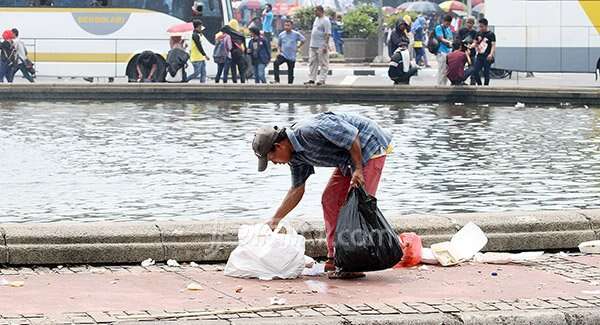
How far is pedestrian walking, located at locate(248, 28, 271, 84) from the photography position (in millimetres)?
30491

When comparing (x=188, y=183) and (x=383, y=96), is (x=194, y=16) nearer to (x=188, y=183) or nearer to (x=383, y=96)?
(x=383, y=96)

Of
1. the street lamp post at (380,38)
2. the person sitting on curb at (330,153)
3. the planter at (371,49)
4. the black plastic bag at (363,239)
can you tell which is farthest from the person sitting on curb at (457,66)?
the black plastic bag at (363,239)

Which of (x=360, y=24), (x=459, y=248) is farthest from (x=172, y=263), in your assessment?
(x=360, y=24)

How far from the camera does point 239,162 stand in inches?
656

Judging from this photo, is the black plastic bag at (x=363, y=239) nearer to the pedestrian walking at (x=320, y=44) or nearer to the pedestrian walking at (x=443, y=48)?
the pedestrian walking at (x=443, y=48)

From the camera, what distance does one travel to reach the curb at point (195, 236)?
911 centimetres

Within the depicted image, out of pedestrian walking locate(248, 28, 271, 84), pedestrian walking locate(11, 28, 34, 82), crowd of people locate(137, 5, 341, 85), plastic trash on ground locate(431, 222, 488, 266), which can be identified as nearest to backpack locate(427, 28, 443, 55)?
crowd of people locate(137, 5, 341, 85)

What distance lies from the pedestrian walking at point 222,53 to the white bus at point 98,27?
2140mm

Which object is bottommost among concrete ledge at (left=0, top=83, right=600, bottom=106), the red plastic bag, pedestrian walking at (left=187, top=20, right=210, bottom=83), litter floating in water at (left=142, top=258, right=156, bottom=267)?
litter floating in water at (left=142, top=258, right=156, bottom=267)

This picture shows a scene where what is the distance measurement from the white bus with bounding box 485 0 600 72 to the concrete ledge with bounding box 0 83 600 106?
260 inches

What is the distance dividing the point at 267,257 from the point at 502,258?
1.62 meters

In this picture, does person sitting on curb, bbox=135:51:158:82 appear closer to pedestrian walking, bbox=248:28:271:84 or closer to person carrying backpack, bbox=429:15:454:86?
pedestrian walking, bbox=248:28:271:84

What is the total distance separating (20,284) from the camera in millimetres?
8438

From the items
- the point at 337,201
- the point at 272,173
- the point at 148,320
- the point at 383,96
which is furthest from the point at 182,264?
the point at 383,96
